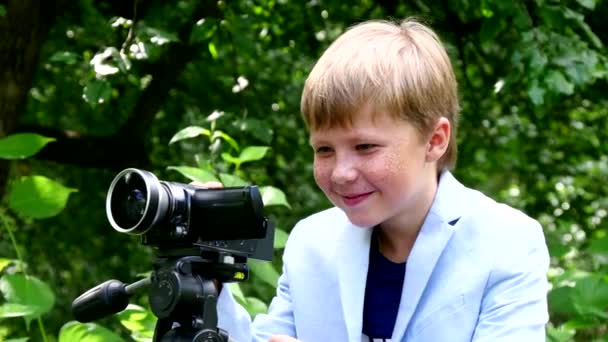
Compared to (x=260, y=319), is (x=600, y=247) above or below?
below

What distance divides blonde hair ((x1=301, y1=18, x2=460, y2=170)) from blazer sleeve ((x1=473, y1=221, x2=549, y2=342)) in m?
0.30

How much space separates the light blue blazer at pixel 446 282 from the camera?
2111mm

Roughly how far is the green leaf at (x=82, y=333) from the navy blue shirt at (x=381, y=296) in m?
0.92

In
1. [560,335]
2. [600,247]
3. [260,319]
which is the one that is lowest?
[560,335]

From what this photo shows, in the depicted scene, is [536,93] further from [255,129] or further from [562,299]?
[255,129]

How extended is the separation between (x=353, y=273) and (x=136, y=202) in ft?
1.66

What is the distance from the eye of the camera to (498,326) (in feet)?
6.80

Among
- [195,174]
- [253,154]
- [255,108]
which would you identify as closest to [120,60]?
→ [253,154]

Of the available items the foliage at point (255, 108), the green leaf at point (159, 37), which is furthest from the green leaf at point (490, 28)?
the green leaf at point (159, 37)

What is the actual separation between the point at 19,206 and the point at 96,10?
90.9 inches

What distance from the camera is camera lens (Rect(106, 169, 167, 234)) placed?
6.44ft

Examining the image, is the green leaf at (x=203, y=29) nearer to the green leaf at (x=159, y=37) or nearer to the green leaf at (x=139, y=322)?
the green leaf at (x=159, y=37)

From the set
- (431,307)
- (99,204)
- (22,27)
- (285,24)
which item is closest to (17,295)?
(431,307)

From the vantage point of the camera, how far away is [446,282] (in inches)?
84.7
